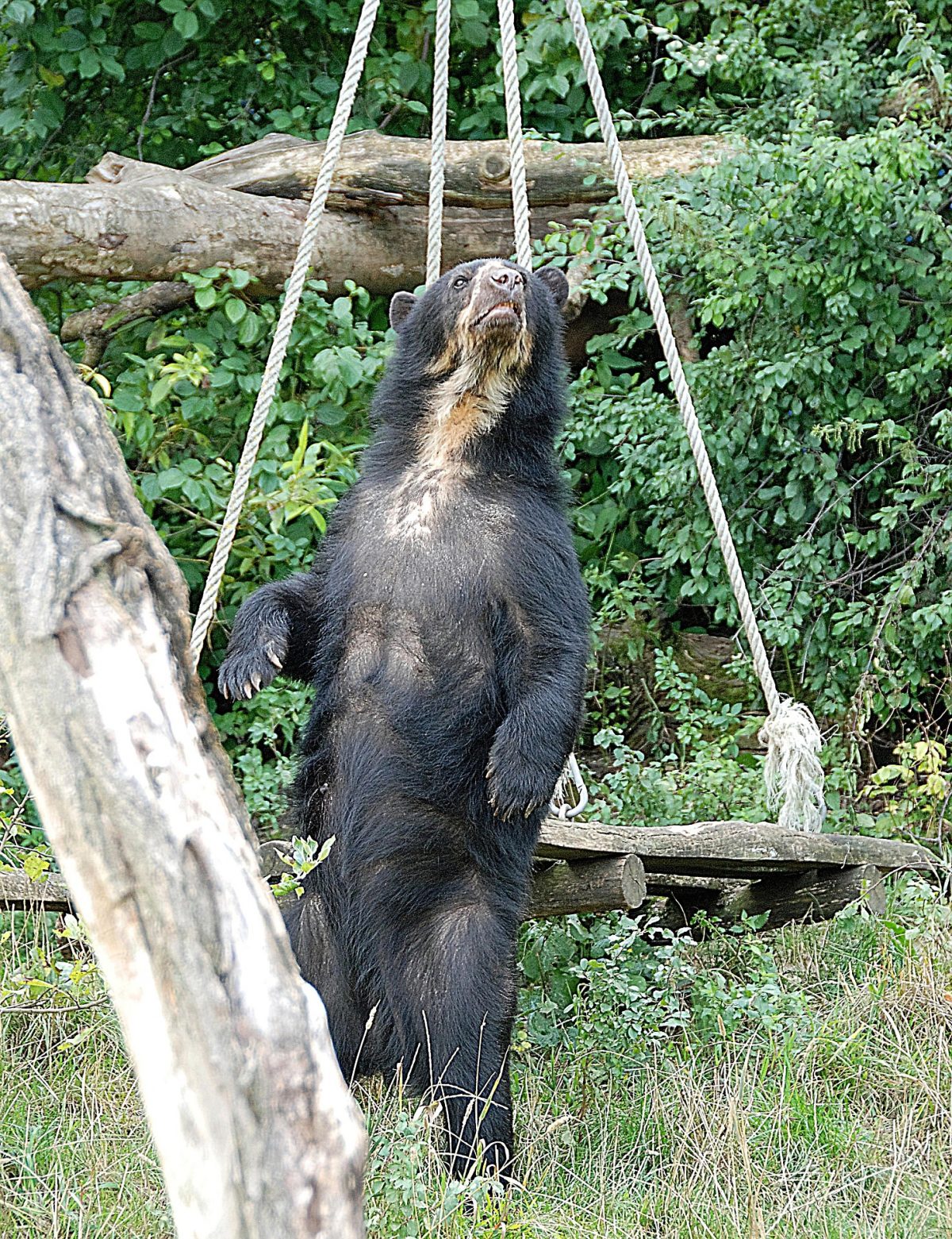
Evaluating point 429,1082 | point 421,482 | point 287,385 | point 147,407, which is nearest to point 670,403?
point 287,385

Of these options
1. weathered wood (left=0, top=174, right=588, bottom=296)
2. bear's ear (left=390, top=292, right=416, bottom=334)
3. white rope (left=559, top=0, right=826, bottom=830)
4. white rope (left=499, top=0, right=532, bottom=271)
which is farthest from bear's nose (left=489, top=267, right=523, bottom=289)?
weathered wood (left=0, top=174, right=588, bottom=296)

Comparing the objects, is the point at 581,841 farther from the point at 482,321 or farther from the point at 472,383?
the point at 482,321

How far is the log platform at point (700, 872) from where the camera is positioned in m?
4.66

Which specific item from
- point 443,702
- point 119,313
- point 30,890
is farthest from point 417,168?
point 30,890

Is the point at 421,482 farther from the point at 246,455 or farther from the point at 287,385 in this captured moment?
the point at 287,385

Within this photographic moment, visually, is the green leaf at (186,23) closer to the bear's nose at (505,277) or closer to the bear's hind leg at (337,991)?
the bear's nose at (505,277)

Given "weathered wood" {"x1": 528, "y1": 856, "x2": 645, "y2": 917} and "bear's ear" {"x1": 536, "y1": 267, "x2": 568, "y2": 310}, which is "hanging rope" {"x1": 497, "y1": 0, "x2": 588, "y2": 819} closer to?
"bear's ear" {"x1": 536, "y1": 267, "x2": 568, "y2": 310}

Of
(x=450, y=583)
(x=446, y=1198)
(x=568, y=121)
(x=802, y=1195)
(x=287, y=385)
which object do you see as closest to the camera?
(x=446, y=1198)

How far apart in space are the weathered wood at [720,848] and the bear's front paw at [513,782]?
725 mm

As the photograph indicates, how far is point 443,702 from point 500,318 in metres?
1.16

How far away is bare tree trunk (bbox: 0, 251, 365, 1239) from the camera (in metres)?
1.54

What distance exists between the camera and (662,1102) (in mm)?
4238

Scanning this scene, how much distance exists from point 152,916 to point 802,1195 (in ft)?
7.94

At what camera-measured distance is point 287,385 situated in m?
7.36
